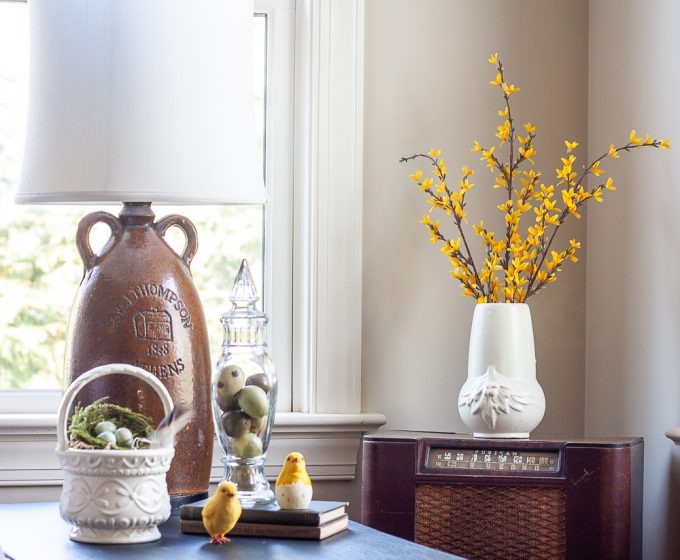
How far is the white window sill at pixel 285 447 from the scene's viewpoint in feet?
6.32

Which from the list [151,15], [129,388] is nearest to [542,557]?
[129,388]

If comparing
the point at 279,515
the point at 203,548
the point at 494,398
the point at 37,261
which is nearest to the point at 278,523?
the point at 279,515

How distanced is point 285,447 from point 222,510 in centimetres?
69

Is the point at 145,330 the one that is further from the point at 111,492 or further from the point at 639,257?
the point at 639,257

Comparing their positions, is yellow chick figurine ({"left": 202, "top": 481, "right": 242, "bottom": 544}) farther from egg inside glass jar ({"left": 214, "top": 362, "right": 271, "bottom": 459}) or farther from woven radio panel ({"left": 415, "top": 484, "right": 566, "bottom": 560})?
woven radio panel ({"left": 415, "top": 484, "right": 566, "bottom": 560})

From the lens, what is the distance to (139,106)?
4.91 ft

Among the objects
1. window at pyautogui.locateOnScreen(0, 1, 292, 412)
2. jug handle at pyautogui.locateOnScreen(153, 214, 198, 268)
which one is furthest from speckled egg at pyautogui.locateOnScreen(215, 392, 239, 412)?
window at pyautogui.locateOnScreen(0, 1, 292, 412)

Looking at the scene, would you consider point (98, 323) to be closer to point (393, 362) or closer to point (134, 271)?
point (134, 271)

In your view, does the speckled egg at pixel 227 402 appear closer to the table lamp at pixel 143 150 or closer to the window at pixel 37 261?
the table lamp at pixel 143 150

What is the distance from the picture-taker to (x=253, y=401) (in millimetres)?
1463

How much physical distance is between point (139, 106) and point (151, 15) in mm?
139

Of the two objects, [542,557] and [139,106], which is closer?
[139,106]

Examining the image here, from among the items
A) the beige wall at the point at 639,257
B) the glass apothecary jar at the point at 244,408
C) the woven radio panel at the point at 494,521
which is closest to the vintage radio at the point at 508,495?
the woven radio panel at the point at 494,521

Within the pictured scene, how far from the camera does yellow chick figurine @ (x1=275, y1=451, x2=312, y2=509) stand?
1404mm
